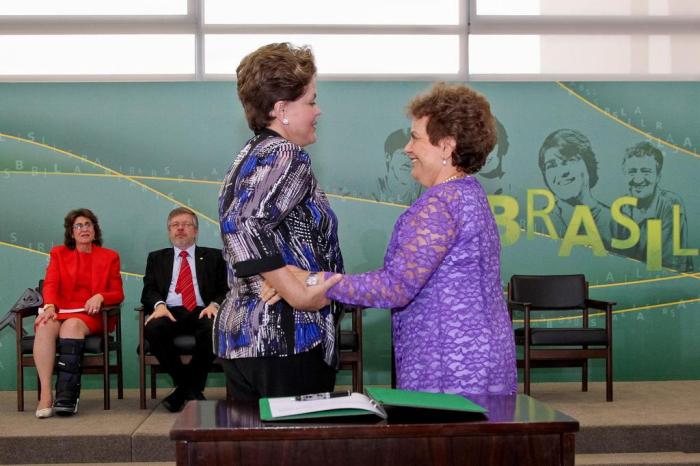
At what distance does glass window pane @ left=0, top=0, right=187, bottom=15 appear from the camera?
252 inches

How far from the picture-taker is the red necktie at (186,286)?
5.68m

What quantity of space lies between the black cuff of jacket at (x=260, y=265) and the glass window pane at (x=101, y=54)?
15.2 ft

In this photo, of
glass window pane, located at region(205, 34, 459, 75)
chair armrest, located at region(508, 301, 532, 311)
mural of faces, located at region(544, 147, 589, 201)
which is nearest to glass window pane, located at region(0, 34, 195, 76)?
glass window pane, located at region(205, 34, 459, 75)

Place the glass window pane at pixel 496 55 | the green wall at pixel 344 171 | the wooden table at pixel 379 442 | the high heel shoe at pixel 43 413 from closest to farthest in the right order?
the wooden table at pixel 379 442 < the high heel shoe at pixel 43 413 < the green wall at pixel 344 171 < the glass window pane at pixel 496 55

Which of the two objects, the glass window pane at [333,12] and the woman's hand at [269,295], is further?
the glass window pane at [333,12]

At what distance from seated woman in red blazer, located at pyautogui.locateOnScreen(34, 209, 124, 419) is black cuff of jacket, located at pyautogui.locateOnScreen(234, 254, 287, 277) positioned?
Answer: 3.52m

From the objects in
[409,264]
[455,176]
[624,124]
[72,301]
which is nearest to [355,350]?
[72,301]

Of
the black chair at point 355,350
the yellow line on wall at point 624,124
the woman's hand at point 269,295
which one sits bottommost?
the black chair at point 355,350

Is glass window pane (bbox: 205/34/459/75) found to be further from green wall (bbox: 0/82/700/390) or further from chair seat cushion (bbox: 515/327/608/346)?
chair seat cushion (bbox: 515/327/608/346)

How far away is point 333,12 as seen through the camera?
6461 mm

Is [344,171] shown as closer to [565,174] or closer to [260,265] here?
[565,174]

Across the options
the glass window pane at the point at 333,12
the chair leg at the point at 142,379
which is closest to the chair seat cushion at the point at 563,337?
the chair leg at the point at 142,379

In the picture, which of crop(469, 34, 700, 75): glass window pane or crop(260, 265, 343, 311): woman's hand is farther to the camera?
crop(469, 34, 700, 75): glass window pane

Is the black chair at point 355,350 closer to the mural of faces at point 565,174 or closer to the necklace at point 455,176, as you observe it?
the mural of faces at point 565,174
